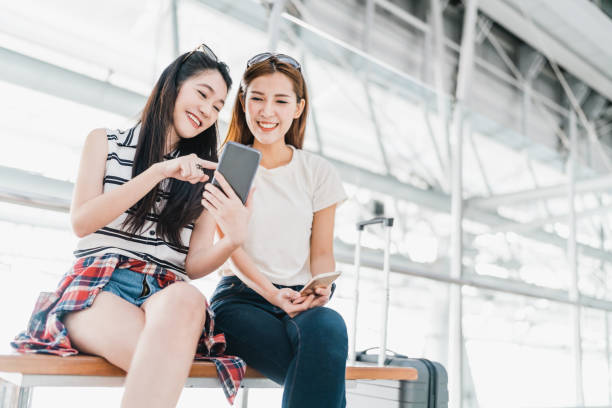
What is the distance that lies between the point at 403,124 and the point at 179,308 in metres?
5.96

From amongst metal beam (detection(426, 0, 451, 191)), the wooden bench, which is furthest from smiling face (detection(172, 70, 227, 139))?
metal beam (detection(426, 0, 451, 191))

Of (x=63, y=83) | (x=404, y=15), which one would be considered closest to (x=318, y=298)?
(x=63, y=83)

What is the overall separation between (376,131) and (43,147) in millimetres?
3472

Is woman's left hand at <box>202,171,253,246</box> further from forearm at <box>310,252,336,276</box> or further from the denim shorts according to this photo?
forearm at <box>310,252,336,276</box>

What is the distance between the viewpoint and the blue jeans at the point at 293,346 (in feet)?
3.23

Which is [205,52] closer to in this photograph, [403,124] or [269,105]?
[269,105]

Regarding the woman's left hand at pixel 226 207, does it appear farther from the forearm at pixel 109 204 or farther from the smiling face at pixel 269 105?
the smiling face at pixel 269 105

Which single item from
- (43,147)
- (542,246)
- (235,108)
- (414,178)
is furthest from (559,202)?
(235,108)

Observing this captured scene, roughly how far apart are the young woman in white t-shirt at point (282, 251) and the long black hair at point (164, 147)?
11 centimetres

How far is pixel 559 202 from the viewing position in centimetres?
916

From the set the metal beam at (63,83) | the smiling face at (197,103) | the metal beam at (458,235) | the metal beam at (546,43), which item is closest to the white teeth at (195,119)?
the smiling face at (197,103)

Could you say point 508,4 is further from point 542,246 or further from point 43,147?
point 542,246

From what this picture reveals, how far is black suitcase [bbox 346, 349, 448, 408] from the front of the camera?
1.62 meters

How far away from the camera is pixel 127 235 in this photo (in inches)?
44.1
